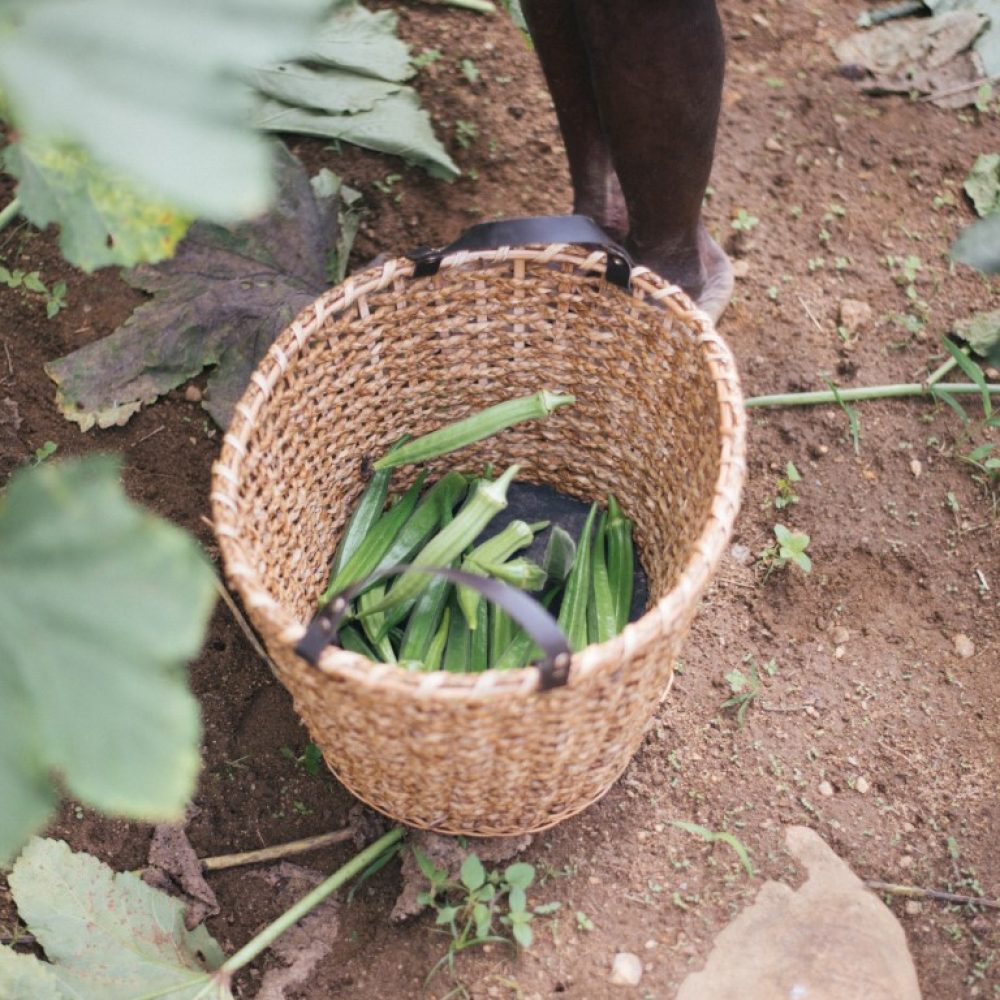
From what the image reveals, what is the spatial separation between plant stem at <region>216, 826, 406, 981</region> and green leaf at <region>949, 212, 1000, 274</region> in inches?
53.0

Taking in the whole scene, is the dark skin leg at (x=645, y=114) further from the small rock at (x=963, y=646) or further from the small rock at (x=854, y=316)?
the small rock at (x=963, y=646)

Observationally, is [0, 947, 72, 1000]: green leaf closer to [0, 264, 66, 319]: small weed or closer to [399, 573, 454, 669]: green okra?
[399, 573, 454, 669]: green okra

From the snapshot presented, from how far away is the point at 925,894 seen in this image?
6.31 ft

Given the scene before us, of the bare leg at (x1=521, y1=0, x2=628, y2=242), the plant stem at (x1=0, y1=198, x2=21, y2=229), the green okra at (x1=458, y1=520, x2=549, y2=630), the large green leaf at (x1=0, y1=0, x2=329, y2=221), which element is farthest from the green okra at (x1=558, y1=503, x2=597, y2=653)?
the plant stem at (x1=0, y1=198, x2=21, y2=229)

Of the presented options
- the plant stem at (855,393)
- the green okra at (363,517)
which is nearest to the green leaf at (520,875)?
the green okra at (363,517)

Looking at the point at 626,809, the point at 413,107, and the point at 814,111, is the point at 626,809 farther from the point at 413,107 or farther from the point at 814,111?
the point at 814,111

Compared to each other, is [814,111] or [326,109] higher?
[326,109]

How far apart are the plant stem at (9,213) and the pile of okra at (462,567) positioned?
1.22m

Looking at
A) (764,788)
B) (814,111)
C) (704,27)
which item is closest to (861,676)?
(764,788)

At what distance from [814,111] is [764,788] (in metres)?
1.92

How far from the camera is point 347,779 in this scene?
1.89 metres

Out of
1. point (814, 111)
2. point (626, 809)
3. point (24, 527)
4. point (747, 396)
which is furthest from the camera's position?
point (814, 111)

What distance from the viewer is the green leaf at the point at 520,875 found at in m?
1.85

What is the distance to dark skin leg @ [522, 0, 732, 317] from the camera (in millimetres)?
1844
